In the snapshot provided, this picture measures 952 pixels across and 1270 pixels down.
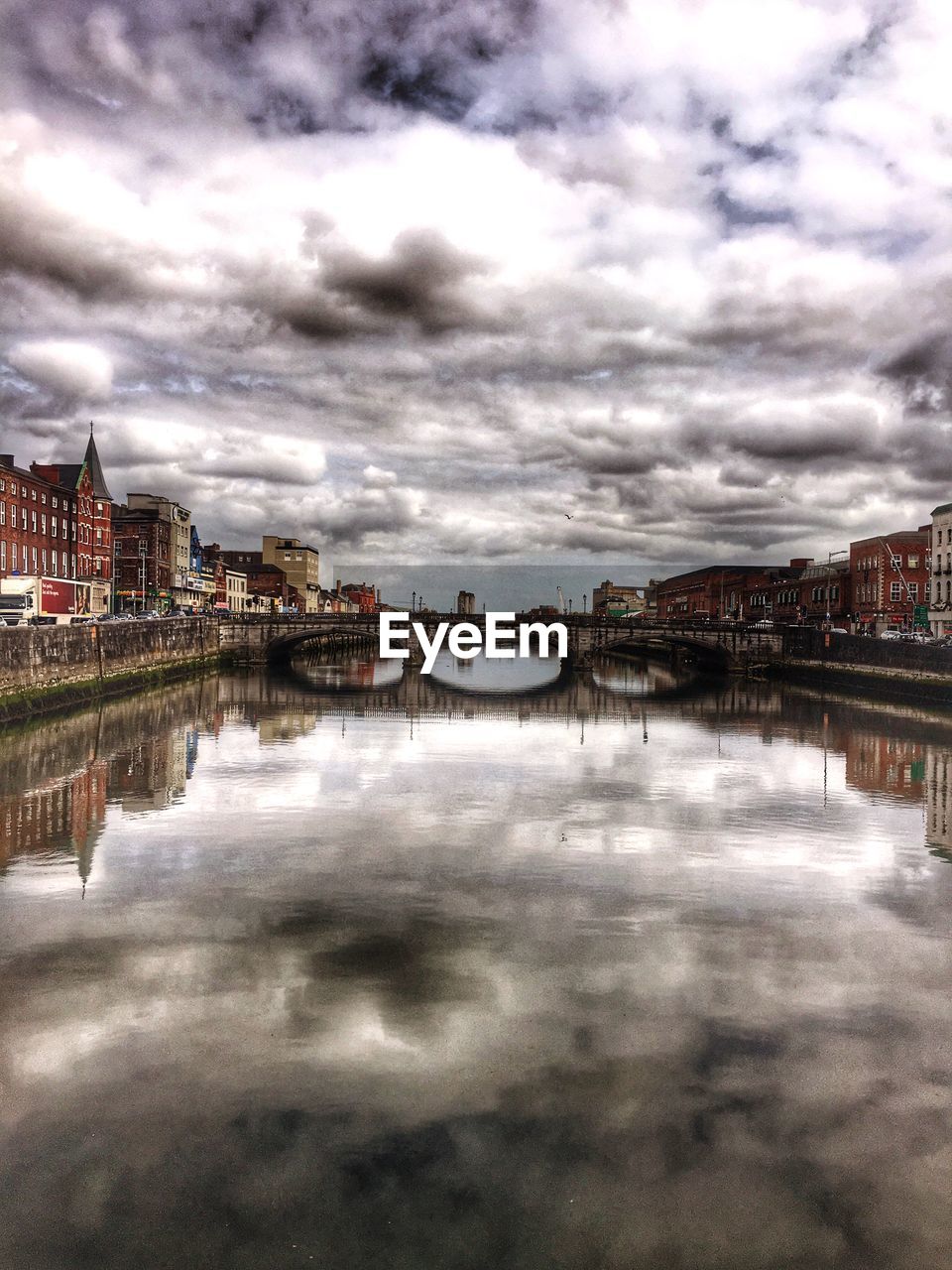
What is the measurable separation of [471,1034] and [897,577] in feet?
380

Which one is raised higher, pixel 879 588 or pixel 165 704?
pixel 879 588

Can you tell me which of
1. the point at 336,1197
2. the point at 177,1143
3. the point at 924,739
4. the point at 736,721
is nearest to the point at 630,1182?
the point at 336,1197

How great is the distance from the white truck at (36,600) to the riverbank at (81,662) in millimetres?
3285

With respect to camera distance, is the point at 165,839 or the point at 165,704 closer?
the point at 165,839

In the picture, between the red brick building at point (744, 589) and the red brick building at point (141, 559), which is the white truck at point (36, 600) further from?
the red brick building at point (744, 589)

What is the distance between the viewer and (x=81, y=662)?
181 ft

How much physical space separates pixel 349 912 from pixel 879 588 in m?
113

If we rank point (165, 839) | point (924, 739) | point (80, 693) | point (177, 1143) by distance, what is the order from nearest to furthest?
point (177, 1143)
point (165, 839)
point (924, 739)
point (80, 693)

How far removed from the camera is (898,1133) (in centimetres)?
935

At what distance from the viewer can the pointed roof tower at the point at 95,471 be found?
105131mm

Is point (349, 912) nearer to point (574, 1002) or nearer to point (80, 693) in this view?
point (574, 1002)

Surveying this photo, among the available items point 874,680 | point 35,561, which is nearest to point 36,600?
point 35,561

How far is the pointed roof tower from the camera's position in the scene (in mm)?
105131

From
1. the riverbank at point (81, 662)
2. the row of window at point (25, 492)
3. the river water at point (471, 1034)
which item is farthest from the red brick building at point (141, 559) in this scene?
the river water at point (471, 1034)
